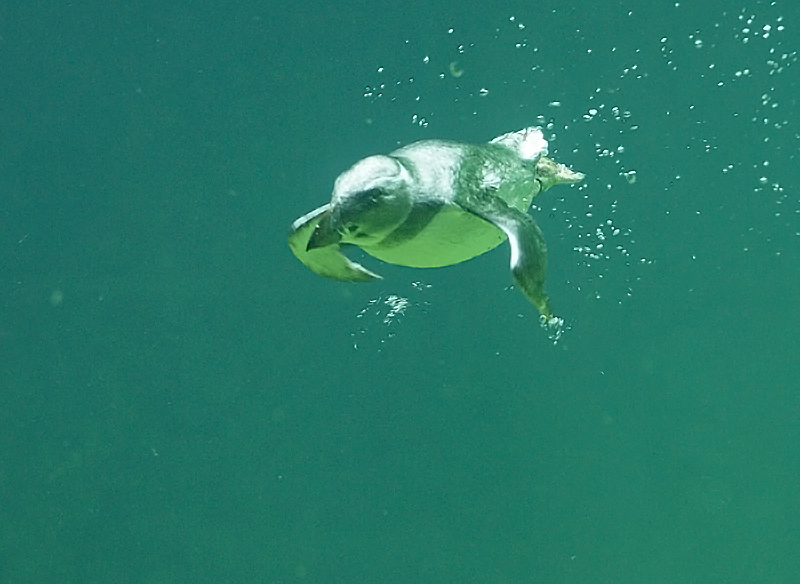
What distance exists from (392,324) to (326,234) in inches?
76.2

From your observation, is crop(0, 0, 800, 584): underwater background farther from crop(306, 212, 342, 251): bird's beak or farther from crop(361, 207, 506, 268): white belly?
crop(306, 212, 342, 251): bird's beak

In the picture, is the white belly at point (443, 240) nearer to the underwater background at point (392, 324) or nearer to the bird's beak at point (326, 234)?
the bird's beak at point (326, 234)

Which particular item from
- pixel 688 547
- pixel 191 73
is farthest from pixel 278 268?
pixel 688 547

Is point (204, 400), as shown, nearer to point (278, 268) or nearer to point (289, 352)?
point (289, 352)

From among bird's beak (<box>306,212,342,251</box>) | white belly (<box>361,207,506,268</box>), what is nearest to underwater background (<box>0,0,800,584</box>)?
white belly (<box>361,207,506,268</box>)

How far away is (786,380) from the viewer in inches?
124

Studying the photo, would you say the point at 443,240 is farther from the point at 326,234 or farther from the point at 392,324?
the point at 392,324

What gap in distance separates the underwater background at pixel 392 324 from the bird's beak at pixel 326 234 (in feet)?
5.99

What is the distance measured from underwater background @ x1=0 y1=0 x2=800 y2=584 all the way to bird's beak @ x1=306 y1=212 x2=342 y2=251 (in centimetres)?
183

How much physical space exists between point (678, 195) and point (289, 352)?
1.63 m

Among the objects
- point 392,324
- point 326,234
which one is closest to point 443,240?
point 326,234

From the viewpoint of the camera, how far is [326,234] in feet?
4.04

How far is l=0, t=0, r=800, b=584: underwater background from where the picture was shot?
3.12m

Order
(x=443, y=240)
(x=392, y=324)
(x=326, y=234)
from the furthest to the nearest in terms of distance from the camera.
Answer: (x=392, y=324) < (x=443, y=240) < (x=326, y=234)
